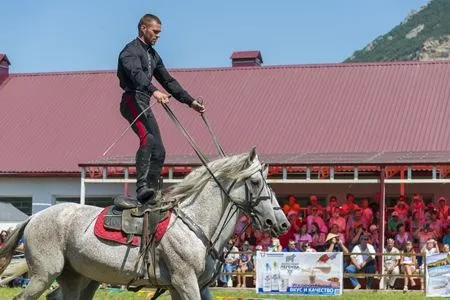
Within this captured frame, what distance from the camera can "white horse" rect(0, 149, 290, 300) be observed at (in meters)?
9.38

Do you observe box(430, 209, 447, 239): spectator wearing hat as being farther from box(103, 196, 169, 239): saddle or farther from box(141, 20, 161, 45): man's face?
box(141, 20, 161, 45): man's face

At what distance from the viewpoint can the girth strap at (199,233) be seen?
9.45 metres

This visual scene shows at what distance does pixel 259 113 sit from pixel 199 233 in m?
24.1

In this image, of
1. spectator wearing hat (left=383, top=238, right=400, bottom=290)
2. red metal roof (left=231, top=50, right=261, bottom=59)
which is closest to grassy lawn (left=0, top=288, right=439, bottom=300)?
spectator wearing hat (left=383, top=238, right=400, bottom=290)

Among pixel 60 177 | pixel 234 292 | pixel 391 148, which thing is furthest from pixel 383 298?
pixel 60 177

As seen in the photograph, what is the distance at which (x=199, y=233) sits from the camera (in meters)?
9.46

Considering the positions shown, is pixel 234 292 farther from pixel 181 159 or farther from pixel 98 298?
pixel 181 159

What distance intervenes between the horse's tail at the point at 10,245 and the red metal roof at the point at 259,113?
18.9 metres

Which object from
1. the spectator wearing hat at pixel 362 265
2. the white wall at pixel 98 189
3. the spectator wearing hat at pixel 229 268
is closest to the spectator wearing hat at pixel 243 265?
the spectator wearing hat at pixel 229 268

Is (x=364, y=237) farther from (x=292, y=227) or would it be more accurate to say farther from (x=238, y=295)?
(x=238, y=295)

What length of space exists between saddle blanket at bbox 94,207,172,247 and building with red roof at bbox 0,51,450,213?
16.6 metres

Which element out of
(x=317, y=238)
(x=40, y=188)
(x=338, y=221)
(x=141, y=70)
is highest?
(x=40, y=188)

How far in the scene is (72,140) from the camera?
3422 centimetres

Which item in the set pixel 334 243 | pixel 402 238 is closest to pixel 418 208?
pixel 402 238
